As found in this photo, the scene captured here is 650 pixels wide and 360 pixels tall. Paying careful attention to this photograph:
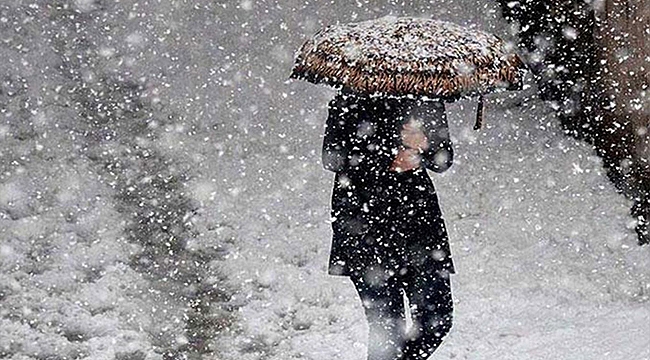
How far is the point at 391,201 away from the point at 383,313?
47cm

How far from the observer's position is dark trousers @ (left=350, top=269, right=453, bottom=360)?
3.59m

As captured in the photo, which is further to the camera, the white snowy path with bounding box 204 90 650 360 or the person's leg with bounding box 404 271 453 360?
the white snowy path with bounding box 204 90 650 360

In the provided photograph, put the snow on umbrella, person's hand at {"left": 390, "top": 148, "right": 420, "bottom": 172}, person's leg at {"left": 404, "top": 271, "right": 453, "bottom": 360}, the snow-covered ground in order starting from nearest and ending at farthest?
the snow on umbrella
person's hand at {"left": 390, "top": 148, "right": 420, "bottom": 172}
person's leg at {"left": 404, "top": 271, "right": 453, "bottom": 360}
the snow-covered ground

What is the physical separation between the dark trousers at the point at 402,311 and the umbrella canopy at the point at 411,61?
2.23 feet

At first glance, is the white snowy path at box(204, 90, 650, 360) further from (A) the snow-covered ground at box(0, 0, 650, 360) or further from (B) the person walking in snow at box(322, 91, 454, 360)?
(B) the person walking in snow at box(322, 91, 454, 360)

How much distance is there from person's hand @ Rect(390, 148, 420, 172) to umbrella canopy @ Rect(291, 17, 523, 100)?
0.23m

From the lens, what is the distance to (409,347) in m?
3.74

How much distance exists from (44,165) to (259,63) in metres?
1.86

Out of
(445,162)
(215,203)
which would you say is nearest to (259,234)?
(215,203)

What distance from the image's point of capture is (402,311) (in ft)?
12.1

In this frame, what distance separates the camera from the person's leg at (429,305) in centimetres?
358

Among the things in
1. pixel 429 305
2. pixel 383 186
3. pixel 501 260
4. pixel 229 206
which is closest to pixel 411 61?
pixel 383 186

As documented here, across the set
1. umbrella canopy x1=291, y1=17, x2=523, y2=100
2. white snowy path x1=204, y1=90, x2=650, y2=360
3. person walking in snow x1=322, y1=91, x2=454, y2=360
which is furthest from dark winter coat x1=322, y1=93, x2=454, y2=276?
white snowy path x1=204, y1=90, x2=650, y2=360

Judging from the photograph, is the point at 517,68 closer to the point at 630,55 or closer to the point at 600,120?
the point at 630,55
